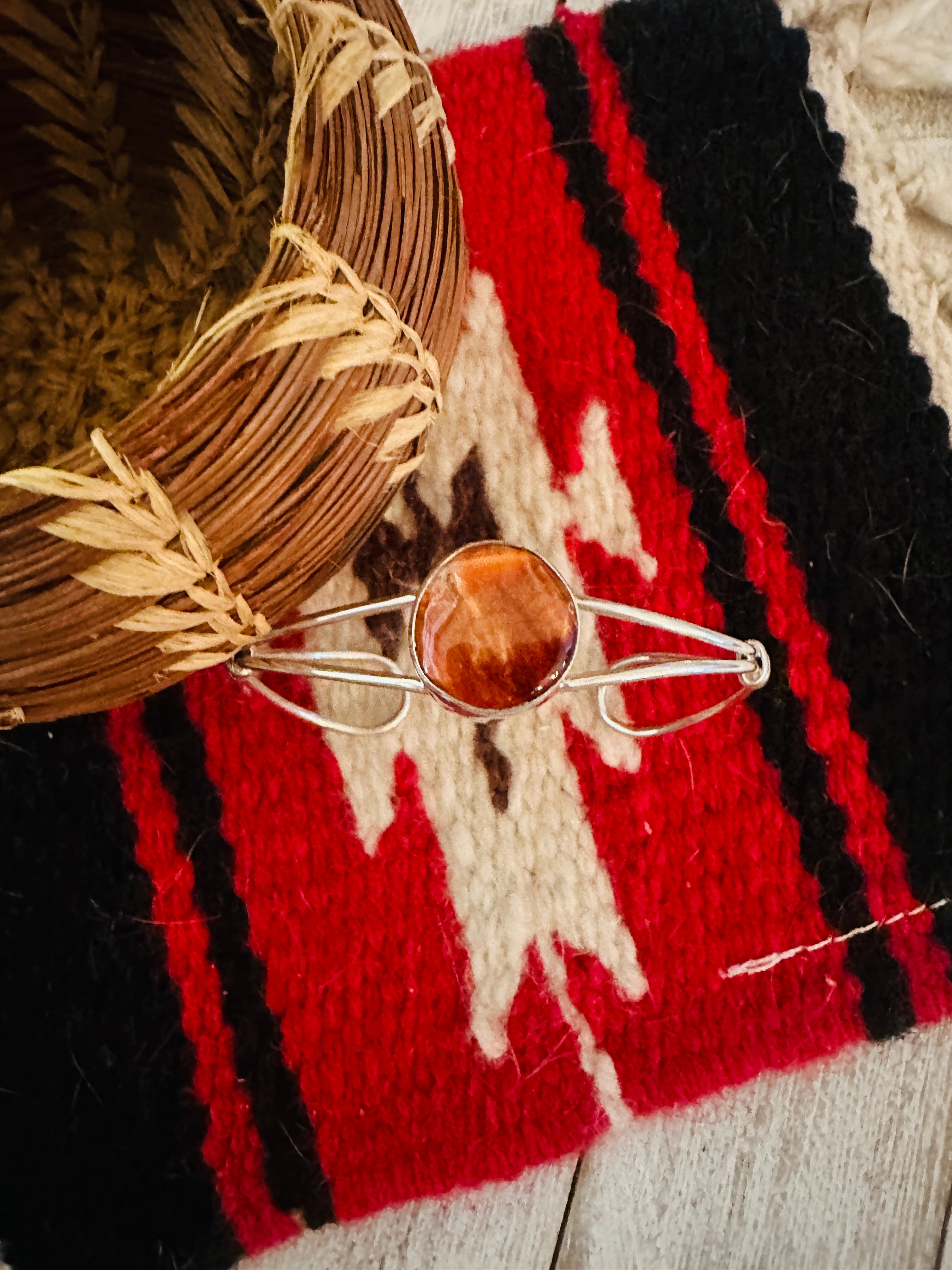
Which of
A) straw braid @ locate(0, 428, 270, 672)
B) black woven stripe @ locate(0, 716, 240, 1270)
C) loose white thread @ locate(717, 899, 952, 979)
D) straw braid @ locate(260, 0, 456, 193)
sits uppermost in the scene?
straw braid @ locate(260, 0, 456, 193)

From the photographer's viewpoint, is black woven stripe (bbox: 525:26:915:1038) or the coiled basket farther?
black woven stripe (bbox: 525:26:915:1038)

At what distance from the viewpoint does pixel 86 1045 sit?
375 mm

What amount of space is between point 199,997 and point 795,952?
8.7 inches

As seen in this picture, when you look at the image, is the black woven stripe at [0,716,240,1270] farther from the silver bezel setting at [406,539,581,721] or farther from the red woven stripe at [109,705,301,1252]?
the silver bezel setting at [406,539,581,721]

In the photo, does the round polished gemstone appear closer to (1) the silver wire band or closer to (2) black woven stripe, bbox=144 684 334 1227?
(1) the silver wire band

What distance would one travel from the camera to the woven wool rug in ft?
1.23

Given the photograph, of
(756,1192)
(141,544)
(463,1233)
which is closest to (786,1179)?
(756,1192)

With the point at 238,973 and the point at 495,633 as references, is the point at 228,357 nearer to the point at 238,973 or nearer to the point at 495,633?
the point at 495,633

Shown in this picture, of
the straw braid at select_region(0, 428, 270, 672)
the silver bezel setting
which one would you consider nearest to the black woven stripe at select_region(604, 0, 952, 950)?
the silver bezel setting

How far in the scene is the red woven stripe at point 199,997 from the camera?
1.22 ft

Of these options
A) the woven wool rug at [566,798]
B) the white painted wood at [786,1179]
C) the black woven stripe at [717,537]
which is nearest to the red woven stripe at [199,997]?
the woven wool rug at [566,798]

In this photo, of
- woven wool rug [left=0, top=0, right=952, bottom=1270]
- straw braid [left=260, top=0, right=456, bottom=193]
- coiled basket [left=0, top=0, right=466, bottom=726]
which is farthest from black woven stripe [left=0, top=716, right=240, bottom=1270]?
straw braid [left=260, top=0, right=456, bottom=193]

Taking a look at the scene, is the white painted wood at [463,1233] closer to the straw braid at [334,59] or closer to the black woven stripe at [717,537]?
the black woven stripe at [717,537]

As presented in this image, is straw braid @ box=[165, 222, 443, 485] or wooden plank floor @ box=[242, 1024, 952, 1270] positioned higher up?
straw braid @ box=[165, 222, 443, 485]
